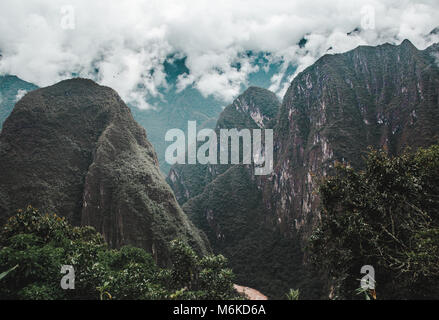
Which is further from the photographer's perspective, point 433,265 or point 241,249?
point 241,249

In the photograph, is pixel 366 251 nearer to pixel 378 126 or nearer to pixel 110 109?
pixel 110 109

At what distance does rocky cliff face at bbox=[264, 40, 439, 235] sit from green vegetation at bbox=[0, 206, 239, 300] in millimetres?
58869

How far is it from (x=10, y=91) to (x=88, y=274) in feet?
610

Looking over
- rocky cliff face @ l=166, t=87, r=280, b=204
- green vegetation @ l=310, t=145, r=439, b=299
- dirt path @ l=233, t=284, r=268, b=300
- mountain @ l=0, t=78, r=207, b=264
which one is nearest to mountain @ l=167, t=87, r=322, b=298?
rocky cliff face @ l=166, t=87, r=280, b=204

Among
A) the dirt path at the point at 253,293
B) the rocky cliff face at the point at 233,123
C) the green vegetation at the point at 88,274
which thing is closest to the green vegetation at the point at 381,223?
the green vegetation at the point at 88,274

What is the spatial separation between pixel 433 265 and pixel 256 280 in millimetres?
60363

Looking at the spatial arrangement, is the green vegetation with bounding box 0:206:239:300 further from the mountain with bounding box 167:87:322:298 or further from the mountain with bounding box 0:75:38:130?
the mountain with bounding box 0:75:38:130

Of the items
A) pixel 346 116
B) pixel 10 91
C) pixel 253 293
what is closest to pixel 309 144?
pixel 346 116

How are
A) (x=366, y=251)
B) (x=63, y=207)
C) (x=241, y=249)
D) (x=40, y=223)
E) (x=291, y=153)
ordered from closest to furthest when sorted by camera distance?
1. (x=366, y=251)
2. (x=40, y=223)
3. (x=63, y=207)
4. (x=241, y=249)
5. (x=291, y=153)

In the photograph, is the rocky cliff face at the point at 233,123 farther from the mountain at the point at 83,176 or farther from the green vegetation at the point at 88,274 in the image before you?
the green vegetation at the point at 88,274

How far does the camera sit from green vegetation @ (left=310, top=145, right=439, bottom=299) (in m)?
11.2

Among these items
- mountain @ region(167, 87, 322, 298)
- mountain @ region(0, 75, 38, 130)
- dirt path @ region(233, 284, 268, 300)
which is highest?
mountain @ region(0, 75, 38, 130)

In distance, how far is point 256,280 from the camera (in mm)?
61844

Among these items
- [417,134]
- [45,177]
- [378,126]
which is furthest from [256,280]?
[378,126]
